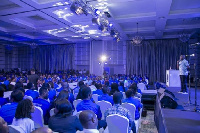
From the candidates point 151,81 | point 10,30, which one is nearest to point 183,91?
point 151,81

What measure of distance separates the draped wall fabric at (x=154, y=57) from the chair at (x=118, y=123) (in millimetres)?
13067

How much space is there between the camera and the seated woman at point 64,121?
6.45 ft

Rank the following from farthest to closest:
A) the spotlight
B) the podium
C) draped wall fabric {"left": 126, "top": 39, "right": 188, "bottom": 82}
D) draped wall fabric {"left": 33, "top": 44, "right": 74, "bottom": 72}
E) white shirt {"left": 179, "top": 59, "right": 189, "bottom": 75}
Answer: draped wall fabric {"left": 33, "top": 44, "right": 74, "bottom": 72}, the spotlight, draped wall fabric {"left": 126, "top": 39, "right": 188, "bottom": 82}, the podium, white shirt {"left": 179, "top": 59, "right": 189, "bottom": 75}

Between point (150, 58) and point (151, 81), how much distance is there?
7.29 ft

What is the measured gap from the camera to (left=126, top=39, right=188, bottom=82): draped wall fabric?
46.4ft

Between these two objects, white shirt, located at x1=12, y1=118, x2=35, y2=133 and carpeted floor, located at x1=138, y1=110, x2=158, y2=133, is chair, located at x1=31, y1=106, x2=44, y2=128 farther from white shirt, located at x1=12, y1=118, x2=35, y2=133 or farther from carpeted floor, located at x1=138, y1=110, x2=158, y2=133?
carpeted floor, located at x1=138, y1=110, x2=158, y2=133

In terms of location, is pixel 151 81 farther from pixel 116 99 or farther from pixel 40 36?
pixel 116 99

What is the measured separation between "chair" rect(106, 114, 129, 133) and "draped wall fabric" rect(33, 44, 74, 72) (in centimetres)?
1541

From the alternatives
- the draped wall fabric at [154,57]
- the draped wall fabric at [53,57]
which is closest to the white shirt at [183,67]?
the draped wall fabric at [154,57]

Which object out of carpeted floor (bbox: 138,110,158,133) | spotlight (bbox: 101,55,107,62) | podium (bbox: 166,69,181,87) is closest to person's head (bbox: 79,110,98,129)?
carpeted floor (bbox: 138,110,158,133)

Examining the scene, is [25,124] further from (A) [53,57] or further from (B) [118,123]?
(A) [53,57]

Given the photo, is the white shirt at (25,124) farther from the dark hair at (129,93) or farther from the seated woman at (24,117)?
the dark hair at (129,93)

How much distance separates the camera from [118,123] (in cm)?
237

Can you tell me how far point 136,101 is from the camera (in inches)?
144
